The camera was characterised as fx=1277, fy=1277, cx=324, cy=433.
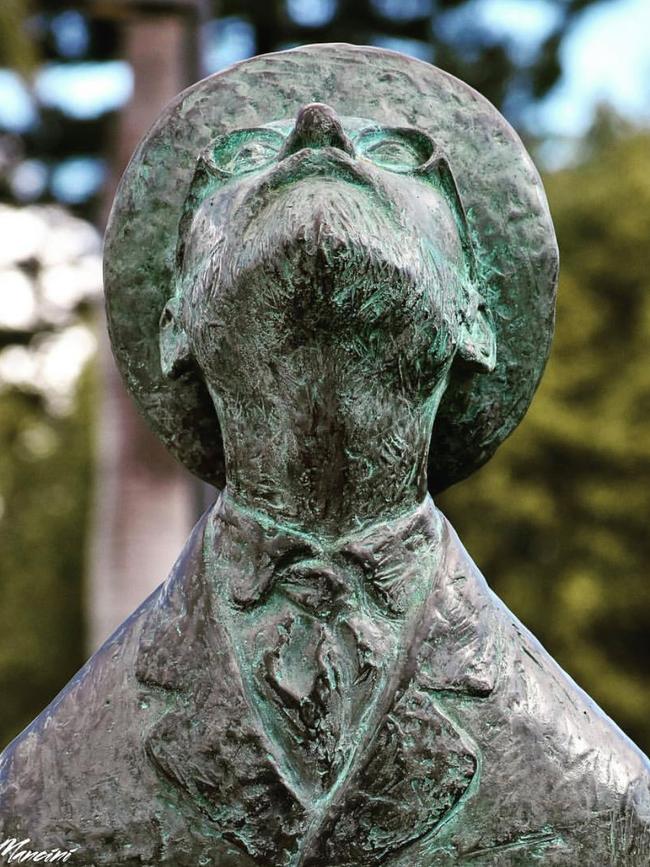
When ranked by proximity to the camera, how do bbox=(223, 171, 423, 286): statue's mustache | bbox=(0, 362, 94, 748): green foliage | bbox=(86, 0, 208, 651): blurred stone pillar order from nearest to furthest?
bbox=(223, 171, 423, 286): statue's mustache → bbox=(86, 0, 208, 651): blurred stone pillar → bbox=(0, 362, 94, 748): green foliage

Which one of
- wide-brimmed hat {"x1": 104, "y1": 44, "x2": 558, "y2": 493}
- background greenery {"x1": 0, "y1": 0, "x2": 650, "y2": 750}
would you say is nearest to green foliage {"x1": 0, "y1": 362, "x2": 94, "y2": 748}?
background greenery {"x1": 0, "y1": 0, "x2": 650, "y2": 750}

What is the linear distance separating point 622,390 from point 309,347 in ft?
→ 34.4

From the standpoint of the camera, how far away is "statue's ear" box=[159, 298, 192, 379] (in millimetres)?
1796

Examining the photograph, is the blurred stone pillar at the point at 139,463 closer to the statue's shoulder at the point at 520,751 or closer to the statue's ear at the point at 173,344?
the statue's ear at the point at 173,344

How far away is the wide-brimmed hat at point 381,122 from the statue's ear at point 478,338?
0.03 m

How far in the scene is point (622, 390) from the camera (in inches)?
463

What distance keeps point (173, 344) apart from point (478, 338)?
0.43m

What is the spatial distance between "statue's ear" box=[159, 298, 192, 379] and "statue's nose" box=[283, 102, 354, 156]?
303 millimetres

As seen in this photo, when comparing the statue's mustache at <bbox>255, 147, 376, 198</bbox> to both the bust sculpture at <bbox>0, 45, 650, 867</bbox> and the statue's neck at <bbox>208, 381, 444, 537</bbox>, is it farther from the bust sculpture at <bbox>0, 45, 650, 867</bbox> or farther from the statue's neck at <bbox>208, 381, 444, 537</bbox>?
the statue's neck at <bbox>208, 381, 444, 537</bbox>

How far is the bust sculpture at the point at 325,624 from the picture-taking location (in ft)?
5.33

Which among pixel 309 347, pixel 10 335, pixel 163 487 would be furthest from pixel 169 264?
pixel 10 335

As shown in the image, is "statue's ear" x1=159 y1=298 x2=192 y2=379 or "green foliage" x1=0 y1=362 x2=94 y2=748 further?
"green foliage" x1=0 y1=362 x2=94 y2=748

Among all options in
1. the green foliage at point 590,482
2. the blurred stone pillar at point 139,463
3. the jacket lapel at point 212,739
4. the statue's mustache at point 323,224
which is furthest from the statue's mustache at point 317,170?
the green foliage at point 590,482

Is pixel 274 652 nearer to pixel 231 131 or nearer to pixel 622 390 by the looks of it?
pixel 231 131
